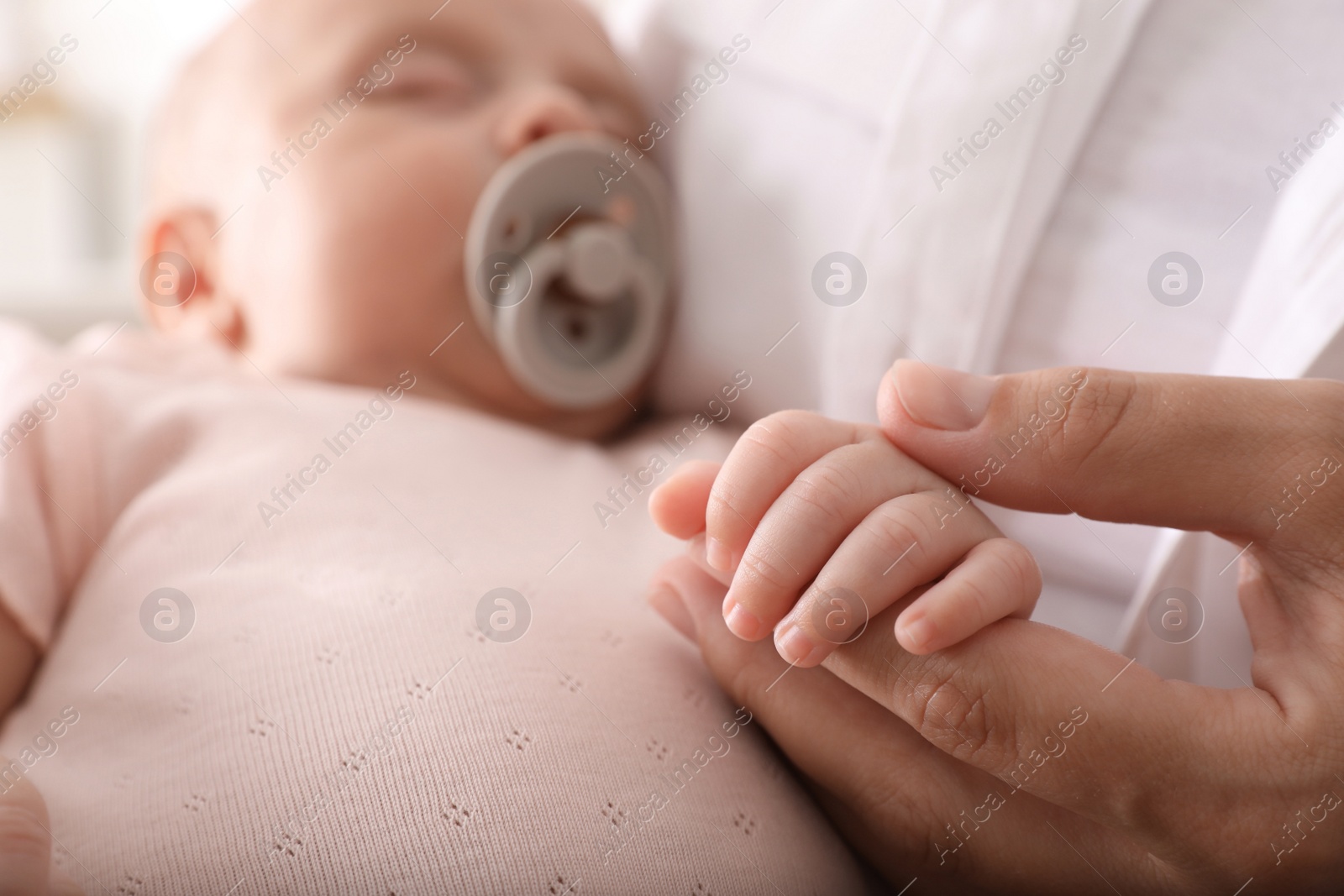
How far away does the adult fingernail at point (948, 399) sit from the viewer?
0.49 metres

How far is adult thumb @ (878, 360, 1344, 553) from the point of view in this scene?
46 centimetres

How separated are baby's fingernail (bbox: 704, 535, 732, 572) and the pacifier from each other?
453 mm

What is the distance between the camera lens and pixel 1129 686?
1.49ft

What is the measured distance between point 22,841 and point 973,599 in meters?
0.41

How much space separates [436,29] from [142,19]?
116 cm

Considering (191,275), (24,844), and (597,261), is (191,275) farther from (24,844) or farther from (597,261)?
(24,844)

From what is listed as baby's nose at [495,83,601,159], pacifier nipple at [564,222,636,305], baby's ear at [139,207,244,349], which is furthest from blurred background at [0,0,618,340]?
pacifier nipple at [564,222,636,305]

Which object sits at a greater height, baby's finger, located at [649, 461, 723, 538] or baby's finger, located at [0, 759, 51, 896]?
baby's finger, located at [649, 461, 723, 538]

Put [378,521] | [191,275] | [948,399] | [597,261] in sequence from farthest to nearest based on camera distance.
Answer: [191,275], [597,261], [378,521], [948,399]

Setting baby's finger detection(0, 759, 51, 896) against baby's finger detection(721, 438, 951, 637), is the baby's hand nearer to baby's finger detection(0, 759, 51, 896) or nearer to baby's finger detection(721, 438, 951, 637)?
baby's finger detection(721, 438, 951, 637)

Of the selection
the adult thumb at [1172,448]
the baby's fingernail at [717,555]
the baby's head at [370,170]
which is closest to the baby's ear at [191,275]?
the baby's head at [370,170]

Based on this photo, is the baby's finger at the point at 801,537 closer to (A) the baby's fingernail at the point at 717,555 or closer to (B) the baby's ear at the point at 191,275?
(A) the baby's fingernail at the point at 717,555

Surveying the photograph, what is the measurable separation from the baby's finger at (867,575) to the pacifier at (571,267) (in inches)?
19.9

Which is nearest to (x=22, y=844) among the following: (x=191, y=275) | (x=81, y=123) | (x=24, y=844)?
(x=24, y=844)
